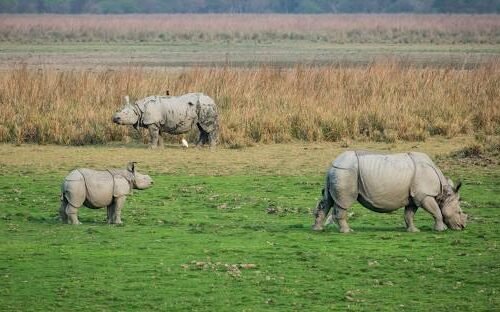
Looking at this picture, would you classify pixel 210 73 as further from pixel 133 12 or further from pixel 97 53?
pixel 133 12

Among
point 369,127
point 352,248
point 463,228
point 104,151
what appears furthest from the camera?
point 369,127

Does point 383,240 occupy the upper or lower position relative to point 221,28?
upper

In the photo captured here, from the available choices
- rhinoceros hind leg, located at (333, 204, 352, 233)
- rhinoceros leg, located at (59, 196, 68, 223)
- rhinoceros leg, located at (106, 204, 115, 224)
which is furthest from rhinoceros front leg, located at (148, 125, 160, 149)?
rhinoceros hind leg, located at (333, 204, 352, 233)

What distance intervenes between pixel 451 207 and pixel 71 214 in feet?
14.2

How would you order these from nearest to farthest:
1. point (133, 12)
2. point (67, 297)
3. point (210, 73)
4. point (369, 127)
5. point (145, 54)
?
point (67, 297) → point (369, 127) → point (210, 73) → point (145, 54) → point (133, 12)

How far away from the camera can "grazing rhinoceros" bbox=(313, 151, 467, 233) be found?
1391 centimetres

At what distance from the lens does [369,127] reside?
2408 cm

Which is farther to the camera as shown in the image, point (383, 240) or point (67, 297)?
point (383, 240)

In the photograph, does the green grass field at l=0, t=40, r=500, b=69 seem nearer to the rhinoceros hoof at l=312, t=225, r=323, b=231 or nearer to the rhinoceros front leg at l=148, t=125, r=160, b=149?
the rhinoceros front leg at l=148, t=125, r=160, b=149

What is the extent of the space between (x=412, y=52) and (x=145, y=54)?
1149cm

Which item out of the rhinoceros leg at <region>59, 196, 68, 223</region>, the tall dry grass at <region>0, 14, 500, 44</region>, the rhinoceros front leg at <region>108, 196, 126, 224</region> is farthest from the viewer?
the tall dry grass at <region>0, 14, 500, 44</region>

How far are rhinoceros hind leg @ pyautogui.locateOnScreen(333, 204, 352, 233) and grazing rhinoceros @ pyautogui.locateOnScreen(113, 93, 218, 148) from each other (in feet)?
28.7

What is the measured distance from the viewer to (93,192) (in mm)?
14516

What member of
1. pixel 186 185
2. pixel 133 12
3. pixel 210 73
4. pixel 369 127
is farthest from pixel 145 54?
pixel 133 12
